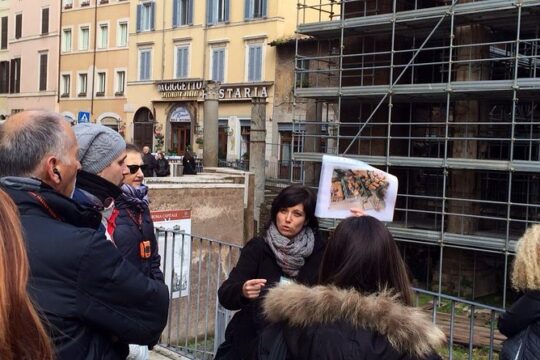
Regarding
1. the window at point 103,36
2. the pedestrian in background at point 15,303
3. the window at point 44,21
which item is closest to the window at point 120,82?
the window at point 103,36

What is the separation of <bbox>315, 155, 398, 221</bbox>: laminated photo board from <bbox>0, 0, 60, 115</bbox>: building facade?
1603 inches

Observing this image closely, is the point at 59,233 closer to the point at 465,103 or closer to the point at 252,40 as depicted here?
the point at 465,103

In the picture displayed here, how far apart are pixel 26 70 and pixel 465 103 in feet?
119

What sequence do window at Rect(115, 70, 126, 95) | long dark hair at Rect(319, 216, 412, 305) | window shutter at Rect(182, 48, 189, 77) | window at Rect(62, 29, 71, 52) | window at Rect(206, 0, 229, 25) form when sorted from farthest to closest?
1. window at Rect(62, 29, 71, 52)
2. window at Rect(115, 70, 126, 95)
3. window shutter at Rect(182, 48, 189, 77)
4. window at Rect(206, 0, 229, 25)
5. long dark hair at Rect(319, 216, 412, 305)

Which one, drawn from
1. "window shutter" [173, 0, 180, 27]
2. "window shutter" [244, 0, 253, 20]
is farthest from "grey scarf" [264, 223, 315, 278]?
"window shutter" [173, 0, 180, 27]

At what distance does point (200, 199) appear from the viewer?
30.7 feet

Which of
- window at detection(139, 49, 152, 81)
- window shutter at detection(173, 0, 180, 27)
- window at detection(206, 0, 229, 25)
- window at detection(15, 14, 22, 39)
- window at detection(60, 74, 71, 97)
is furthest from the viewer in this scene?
window at detection(15, 14, 22, 39)

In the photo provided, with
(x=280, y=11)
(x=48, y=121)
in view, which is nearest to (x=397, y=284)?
(x=48, y=121)

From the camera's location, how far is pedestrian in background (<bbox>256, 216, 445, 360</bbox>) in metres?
2.11

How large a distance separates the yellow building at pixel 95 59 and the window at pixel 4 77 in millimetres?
7319

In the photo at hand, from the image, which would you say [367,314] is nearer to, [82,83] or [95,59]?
[95,59]

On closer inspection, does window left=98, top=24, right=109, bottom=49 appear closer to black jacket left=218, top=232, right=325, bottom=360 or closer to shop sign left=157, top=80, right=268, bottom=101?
shop sign left=157, top=80, right=268, bottom=101

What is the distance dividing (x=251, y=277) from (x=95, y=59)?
125 ft

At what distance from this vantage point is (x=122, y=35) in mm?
38438
